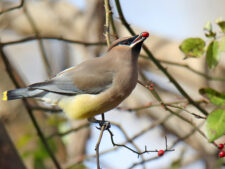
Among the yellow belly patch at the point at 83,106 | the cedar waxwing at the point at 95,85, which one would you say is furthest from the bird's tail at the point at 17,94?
the yellow belly patch at the point at 83,106

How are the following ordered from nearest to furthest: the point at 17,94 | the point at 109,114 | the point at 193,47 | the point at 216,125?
the point at 216,125 < the point at 193,47 < the point at 17,94 < the point at 109,114

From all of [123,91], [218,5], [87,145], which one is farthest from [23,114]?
[218,5]

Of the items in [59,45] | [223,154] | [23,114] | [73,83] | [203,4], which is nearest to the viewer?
[223,154]

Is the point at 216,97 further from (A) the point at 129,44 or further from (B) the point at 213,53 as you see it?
(A) the point at 129,44

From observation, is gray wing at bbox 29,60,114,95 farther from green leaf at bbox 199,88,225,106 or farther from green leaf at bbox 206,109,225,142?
green leaf at bbox 206,109,225,142

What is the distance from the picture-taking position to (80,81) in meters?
2.58

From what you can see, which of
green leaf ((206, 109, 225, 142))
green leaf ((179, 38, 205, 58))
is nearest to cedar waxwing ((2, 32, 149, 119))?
green leaf ((179, 38, 205, 58))

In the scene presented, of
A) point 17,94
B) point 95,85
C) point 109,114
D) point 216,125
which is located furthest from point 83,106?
point 109,114

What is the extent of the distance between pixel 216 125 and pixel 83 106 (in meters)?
0.87

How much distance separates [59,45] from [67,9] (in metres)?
1.65

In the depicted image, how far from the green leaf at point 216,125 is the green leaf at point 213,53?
35 cm

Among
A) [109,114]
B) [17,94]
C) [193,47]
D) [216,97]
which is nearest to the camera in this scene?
[216,97]

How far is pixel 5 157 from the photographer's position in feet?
9.58

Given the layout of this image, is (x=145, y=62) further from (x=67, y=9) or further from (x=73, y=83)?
(x=73, y=83)
